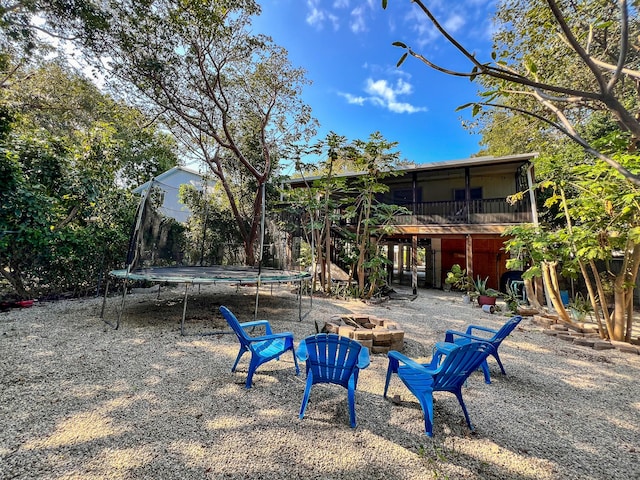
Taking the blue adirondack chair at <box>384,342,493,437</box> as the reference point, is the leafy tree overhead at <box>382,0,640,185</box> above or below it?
above

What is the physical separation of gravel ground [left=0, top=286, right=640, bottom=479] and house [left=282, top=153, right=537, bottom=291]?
6785 millimetres

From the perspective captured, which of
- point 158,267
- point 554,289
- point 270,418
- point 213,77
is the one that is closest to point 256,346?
point 270,418

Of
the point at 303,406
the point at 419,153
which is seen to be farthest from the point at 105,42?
the point at 419,153

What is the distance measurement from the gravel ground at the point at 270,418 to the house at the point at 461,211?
6785mm

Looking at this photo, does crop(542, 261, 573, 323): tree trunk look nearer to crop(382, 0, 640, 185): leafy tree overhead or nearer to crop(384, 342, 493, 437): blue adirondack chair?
crop(382, 0, 640, 185): leafy tree overhead

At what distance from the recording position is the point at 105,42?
8.23 metres

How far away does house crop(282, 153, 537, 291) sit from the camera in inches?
420

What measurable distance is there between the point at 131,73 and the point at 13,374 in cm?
899

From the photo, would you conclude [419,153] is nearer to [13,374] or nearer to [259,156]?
[259,156]

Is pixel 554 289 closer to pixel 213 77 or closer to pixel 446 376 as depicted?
pixel 446 376

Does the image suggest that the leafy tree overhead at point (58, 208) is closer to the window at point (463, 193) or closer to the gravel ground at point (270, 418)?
the gravel ground at point (270, 418)

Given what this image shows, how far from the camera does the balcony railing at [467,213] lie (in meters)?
10.6

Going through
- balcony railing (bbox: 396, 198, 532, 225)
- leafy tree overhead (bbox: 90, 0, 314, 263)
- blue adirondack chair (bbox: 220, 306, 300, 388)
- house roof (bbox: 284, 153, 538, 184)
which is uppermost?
leafy tree overhead (bbox: 90, 0, 314, 263)

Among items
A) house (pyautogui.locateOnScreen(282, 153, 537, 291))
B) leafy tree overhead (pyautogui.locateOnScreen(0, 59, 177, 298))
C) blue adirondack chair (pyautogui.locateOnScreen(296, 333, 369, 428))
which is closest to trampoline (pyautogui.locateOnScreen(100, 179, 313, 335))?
leafy tree overhead (pyautogui.locateOnScreen(0, 59, 177, 298))
